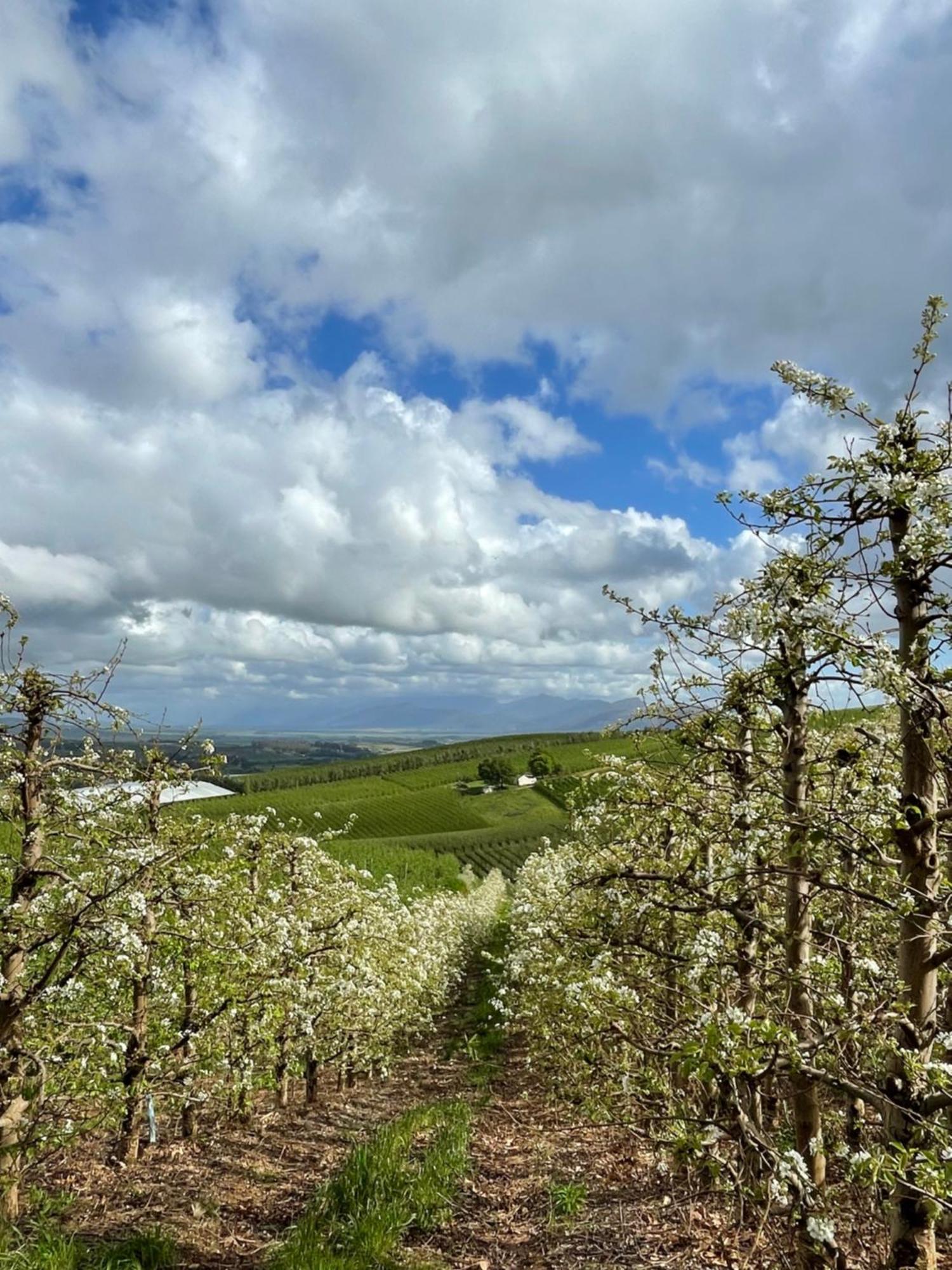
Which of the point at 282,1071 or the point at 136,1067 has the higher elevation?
the point at 136,1067

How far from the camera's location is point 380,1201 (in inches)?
345

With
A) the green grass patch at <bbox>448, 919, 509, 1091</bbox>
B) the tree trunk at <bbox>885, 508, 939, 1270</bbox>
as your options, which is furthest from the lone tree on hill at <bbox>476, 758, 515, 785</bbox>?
the tree trunk at <bbox>885, 508, 939, 1270</bbox>

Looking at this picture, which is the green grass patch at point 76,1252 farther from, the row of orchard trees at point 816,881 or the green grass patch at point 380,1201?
the row of orchard trees at point 816,881

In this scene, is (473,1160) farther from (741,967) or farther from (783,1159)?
(783,1159)

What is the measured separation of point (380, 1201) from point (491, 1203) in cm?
→ 176

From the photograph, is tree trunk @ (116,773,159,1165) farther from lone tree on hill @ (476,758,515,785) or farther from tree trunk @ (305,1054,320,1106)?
lone tree on hill @ (476,758,515,785)

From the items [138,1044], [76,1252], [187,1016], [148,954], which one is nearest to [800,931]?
[76,1252]

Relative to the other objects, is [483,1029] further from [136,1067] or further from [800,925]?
[800,925]

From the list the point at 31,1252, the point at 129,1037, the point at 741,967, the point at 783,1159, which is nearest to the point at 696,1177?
the point at 741,967

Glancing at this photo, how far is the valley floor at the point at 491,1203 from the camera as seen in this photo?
772 centimetres

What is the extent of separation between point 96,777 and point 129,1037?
5.90m

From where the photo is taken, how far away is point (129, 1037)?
36.8ft

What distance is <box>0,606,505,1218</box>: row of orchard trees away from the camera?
24.1 feet

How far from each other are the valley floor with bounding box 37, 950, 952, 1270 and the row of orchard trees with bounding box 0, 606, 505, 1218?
987 millimetres
